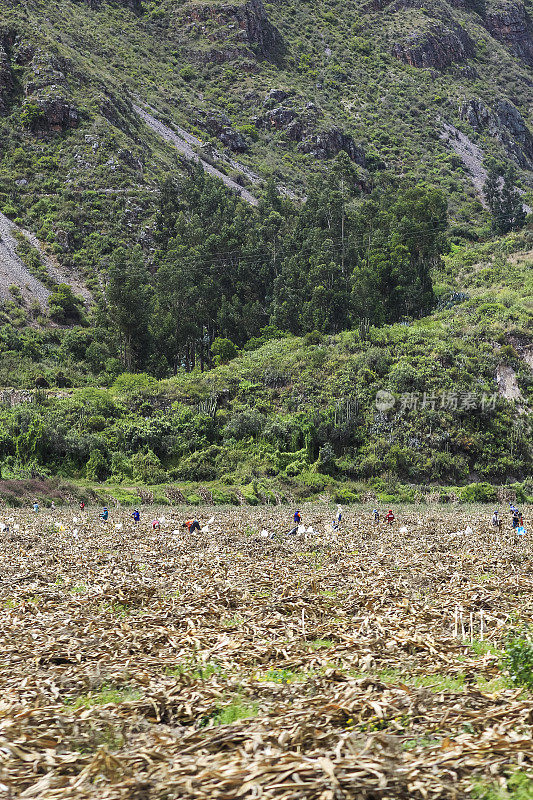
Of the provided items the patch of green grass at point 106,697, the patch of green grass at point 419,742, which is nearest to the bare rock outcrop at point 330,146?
the patch of green grass at point 106,697

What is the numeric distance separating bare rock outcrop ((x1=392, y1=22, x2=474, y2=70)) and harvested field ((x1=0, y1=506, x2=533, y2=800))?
189m

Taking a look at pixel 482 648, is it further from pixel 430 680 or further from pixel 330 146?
pixel 330 146

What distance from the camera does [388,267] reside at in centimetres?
6306

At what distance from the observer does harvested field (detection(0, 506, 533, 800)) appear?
466 centimetres

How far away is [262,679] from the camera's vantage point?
23.7 ft

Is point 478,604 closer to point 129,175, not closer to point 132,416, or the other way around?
point 132,416

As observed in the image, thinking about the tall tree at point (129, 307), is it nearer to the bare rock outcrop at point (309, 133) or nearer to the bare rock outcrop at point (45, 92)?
the bare rock outcrop at point (45, 92)

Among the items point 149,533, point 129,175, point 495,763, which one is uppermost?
point 129,175

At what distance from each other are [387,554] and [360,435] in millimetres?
33431

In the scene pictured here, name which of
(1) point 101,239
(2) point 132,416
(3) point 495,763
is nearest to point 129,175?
(1) point 101,239

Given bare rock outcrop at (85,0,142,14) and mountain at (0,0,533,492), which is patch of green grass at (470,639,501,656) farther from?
bare rock outcrop at (85,0,142,14)

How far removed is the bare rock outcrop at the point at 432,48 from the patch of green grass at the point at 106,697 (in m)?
196

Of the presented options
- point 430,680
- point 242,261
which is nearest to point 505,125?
point 242,261

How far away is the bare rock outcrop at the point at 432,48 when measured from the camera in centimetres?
16962
